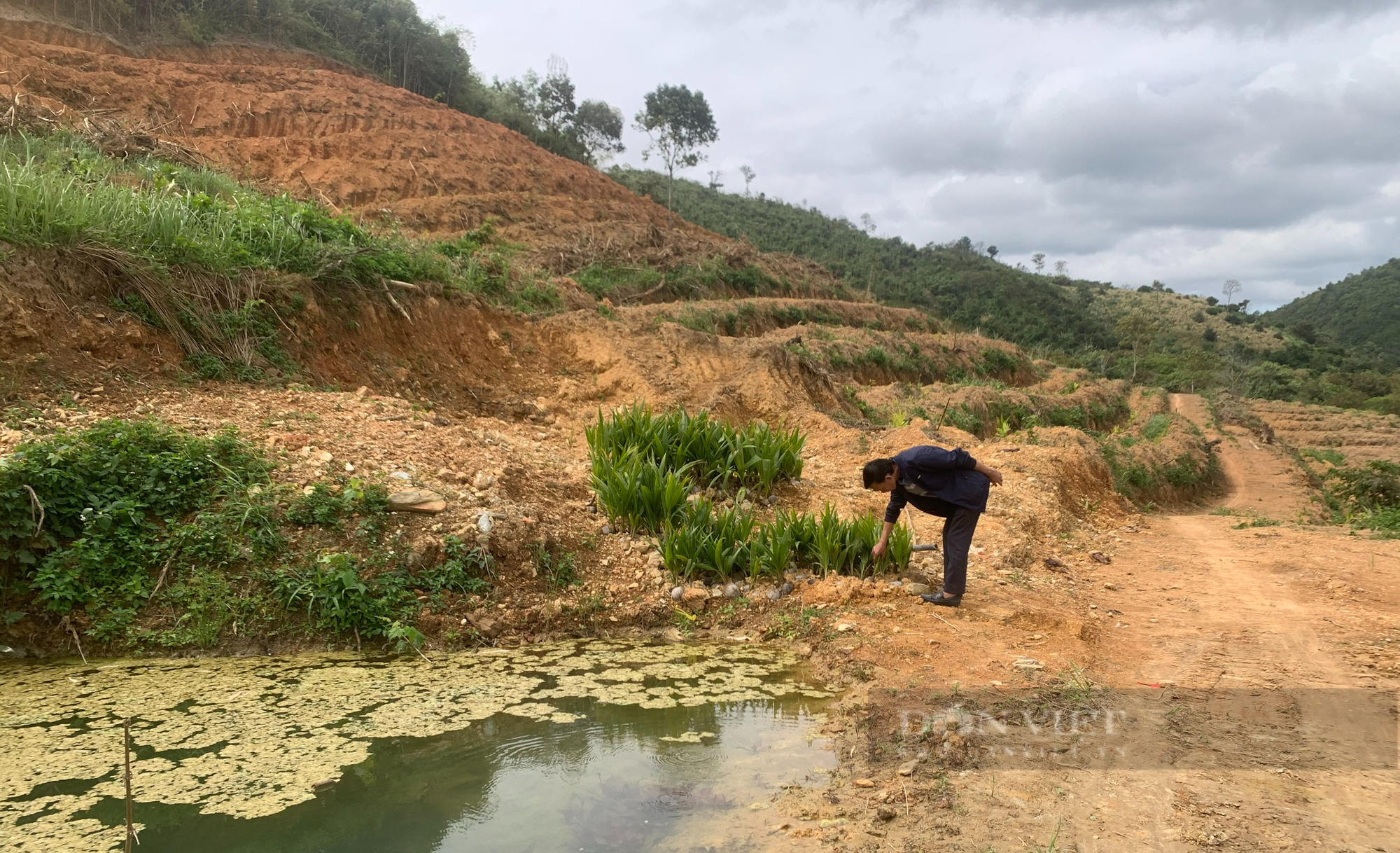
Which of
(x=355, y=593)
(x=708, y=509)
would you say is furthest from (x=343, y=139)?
(x=355, y=593)

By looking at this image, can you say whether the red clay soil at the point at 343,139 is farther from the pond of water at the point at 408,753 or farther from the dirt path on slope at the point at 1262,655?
the dirt path on slope at the point at 1262,655

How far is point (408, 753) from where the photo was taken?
336 centimetres

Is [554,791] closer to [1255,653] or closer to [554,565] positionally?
[554,565]

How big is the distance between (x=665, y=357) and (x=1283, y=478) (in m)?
14.7

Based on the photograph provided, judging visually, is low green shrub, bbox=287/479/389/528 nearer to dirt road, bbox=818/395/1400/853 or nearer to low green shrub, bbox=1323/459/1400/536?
dirt road, bbox=818/395/1400/853

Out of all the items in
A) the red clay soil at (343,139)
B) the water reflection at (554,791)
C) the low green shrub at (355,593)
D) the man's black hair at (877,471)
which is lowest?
the water reflection at (554,791)

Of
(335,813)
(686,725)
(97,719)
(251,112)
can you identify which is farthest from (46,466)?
(251,112)

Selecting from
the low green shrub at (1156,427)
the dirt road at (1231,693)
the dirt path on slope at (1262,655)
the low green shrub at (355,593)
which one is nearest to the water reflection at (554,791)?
the dirt road at (1231,693)

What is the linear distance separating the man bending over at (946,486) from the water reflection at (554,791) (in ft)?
5.40

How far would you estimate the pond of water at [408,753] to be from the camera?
2.79 metres

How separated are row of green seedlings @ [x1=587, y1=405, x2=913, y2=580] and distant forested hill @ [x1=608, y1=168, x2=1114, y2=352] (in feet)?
102

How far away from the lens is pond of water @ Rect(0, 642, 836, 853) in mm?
2787

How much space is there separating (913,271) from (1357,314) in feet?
125

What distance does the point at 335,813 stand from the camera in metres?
2.91
